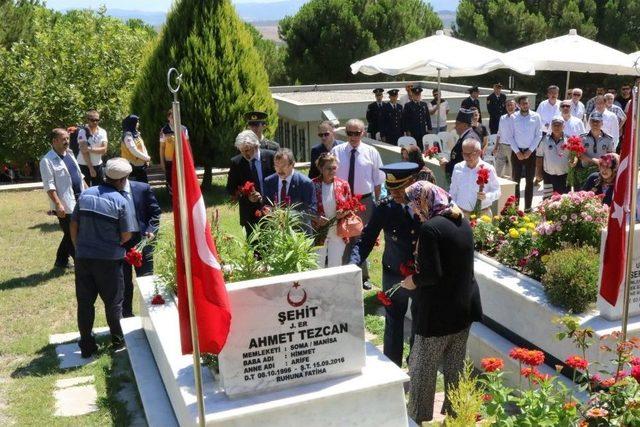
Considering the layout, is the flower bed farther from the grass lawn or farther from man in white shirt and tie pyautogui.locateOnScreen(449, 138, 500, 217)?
the grass lawn

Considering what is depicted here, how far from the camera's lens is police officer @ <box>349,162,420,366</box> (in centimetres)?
596

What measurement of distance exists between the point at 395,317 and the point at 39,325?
3.88 metres

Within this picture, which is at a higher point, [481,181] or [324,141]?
[324,141]

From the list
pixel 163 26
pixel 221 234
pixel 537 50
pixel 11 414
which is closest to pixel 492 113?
pixel 537 50

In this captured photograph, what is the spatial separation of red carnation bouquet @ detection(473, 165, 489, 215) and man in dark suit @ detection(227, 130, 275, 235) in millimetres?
2201

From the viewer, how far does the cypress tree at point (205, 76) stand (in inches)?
526

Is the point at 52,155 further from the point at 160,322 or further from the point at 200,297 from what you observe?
the point at 200,297

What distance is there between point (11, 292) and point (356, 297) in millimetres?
5479

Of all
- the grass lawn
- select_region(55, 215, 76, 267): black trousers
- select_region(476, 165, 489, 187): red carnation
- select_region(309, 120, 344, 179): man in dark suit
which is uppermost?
select_region(309, 120, 344, 179): man in dark suit

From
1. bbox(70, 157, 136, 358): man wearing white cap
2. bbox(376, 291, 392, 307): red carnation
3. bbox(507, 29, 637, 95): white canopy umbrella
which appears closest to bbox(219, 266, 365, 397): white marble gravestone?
bbox(376, 291, 392, 307): red carnation

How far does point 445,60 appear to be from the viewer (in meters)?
12.1

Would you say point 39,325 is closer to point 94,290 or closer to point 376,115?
point 94,290

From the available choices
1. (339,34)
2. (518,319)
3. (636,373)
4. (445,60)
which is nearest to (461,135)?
(445,60)

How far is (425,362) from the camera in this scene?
5266 mm
